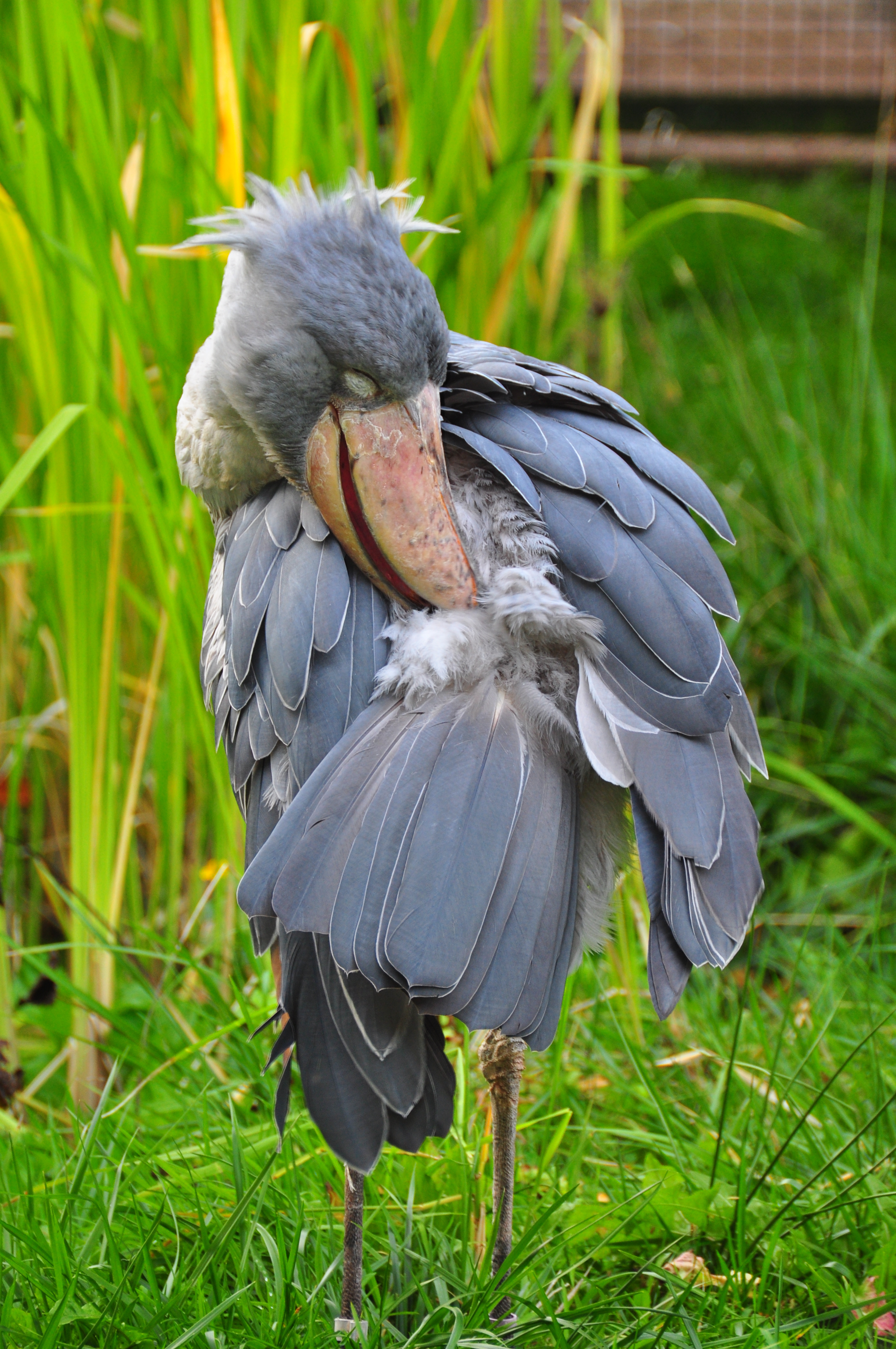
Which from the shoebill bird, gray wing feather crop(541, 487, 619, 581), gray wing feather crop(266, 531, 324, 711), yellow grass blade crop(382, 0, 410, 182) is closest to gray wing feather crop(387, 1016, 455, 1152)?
the shoebill bird

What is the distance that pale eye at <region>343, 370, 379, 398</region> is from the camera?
→ 1.18m

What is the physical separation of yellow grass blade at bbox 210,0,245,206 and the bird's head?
2.04ft

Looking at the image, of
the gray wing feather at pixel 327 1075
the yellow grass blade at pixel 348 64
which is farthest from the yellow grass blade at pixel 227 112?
the gray wing feather at pixel 327 1075

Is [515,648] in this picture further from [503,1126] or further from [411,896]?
[503,1126]

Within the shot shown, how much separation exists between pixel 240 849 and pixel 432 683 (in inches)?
37.4

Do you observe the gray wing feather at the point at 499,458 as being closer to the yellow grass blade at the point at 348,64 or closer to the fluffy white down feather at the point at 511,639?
the fluffy white down feather at the point at 511,639

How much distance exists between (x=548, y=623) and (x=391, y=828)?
0.83 ft

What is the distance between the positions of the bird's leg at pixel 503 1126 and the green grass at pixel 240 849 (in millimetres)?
39

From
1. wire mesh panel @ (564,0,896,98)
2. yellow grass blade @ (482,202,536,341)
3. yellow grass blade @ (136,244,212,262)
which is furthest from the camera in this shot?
wire mesh panel @ (564,0,896,98)

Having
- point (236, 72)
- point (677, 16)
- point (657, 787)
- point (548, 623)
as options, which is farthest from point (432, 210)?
point (677, 16)

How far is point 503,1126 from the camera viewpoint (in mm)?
1407

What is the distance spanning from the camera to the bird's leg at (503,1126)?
1.34 metres

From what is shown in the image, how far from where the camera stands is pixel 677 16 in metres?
6.02

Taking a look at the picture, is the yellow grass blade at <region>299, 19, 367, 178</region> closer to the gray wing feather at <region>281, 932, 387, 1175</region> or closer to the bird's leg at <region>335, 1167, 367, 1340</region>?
the gray wing feather at <region>281, 932, 387, 1175</region>
